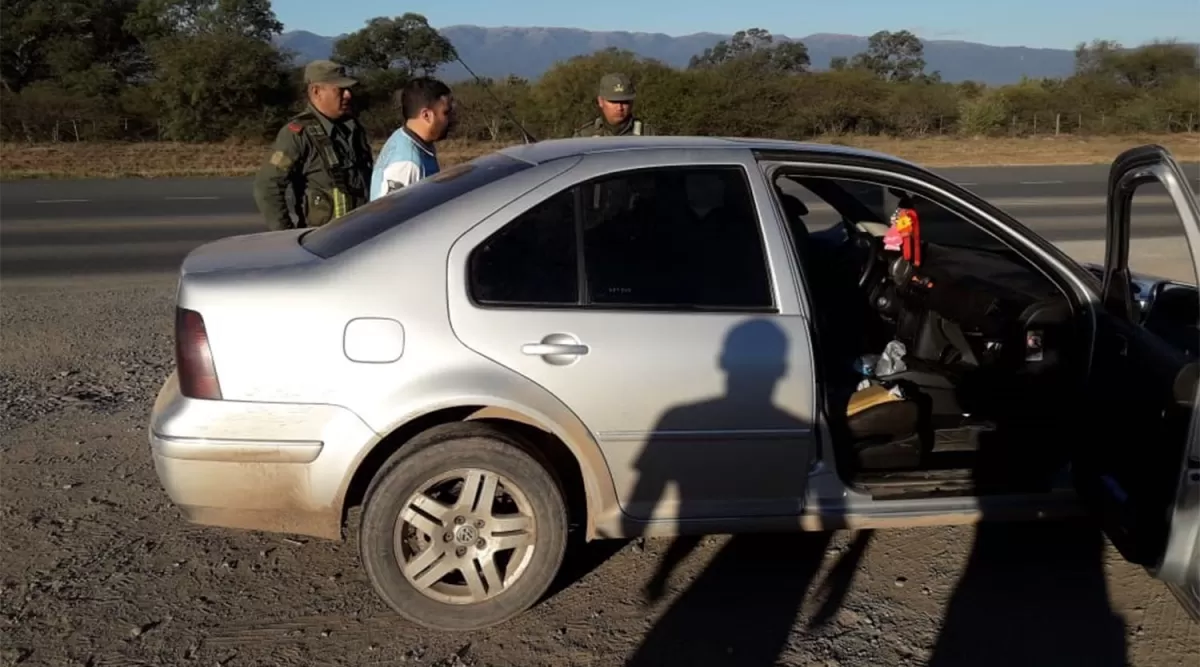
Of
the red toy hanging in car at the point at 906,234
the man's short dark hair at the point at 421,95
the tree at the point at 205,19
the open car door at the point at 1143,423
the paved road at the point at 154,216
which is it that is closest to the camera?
the open car door at the point at 1143,423

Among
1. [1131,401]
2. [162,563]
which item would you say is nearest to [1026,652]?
[1131,401]

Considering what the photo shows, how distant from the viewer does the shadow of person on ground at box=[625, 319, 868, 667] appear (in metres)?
3.54

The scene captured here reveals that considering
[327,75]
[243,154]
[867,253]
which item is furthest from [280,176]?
[243,154]

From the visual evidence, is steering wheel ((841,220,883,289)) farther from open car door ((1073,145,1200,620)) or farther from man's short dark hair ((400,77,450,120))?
man's short dark hair ((400,77,450,120))

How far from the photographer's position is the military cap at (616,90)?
6.69m

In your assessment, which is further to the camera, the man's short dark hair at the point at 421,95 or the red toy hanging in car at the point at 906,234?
the man's short dark hair at the point at 421,95

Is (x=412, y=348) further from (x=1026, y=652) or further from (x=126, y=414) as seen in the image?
(x=126, y=414)

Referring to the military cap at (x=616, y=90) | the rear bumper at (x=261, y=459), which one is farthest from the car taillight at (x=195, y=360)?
the military cap at (x=616, y=90)

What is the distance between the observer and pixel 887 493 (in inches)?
152

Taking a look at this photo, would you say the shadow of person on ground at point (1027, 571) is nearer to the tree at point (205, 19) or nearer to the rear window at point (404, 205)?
the rear window at point (404, 205)

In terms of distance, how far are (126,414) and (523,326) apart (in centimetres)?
329

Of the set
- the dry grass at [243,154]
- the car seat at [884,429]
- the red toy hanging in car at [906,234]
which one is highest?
the red toy hanging in car at [906,234]

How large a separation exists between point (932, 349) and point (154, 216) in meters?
13.7

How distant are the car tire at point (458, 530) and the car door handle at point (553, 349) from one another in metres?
0.31
